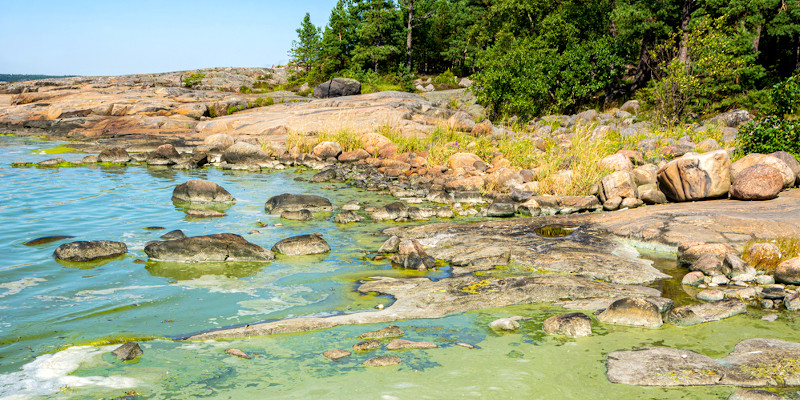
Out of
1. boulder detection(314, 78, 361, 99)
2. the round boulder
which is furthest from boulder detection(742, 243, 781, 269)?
boulder detection(314, 78, 361, 99)

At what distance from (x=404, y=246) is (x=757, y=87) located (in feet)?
80.3

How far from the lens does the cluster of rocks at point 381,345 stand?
14.6 feet

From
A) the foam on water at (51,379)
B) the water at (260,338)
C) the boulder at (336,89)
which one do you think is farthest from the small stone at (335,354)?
the boulder at (336,89)

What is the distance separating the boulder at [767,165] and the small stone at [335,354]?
29.6ft

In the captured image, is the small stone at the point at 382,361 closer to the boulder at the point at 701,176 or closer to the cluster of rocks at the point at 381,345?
the cluster of rocks at the point at 381,345

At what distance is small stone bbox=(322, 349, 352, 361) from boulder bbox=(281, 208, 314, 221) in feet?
20.9

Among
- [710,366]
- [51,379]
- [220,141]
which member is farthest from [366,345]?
[220,141]

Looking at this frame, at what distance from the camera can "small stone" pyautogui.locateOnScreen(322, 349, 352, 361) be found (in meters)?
4.62

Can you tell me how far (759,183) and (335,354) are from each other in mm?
8863

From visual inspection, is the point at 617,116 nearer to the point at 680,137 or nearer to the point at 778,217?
the point at 680,137

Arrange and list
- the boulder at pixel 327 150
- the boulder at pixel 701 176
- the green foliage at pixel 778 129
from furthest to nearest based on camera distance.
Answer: the boulder at pixel 327 150
the green foliage at pixel 778 129
the boulder at pixel 701 176

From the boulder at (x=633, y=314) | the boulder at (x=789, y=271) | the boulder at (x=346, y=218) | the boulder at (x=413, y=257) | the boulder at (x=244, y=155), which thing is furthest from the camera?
the boulder at (x=244, y=155)

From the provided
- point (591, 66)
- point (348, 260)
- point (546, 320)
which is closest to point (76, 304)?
point (348, 260)

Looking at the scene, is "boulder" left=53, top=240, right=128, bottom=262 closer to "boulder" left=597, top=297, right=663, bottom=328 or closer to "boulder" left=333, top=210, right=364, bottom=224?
"boulder" left=333, top=210, right=364, bottom=224
